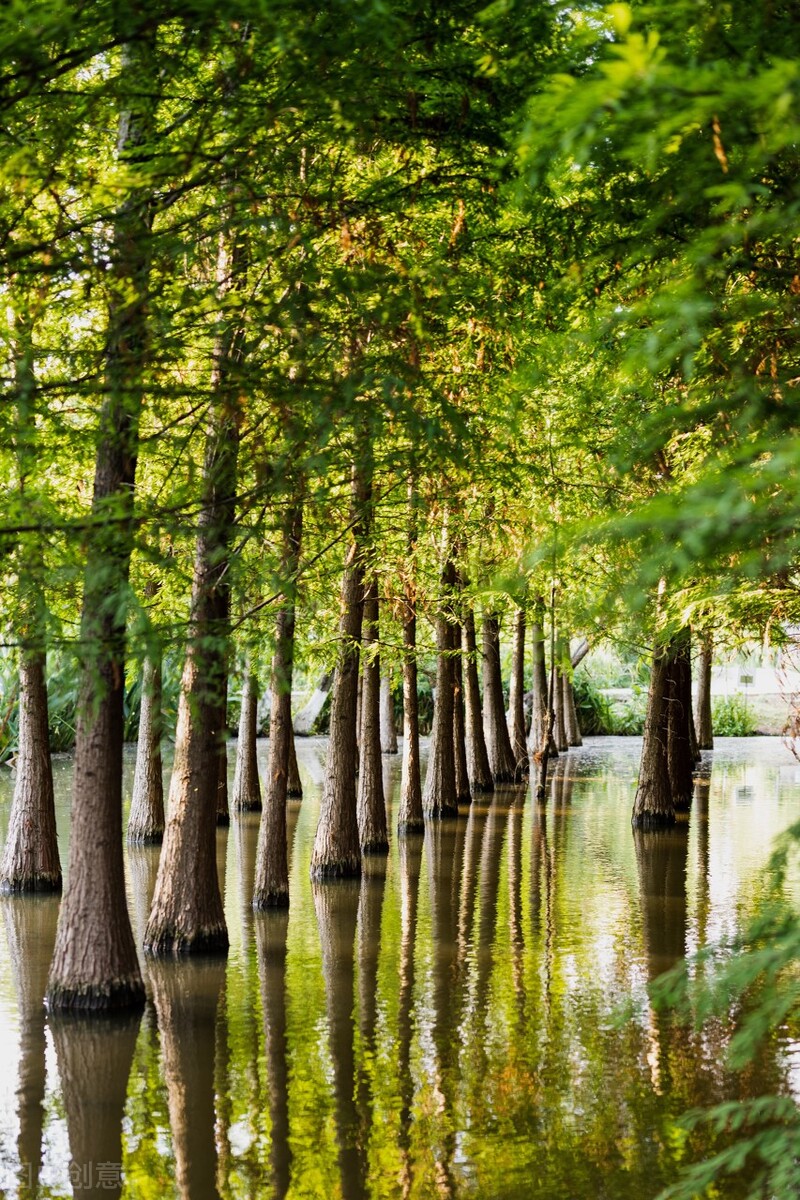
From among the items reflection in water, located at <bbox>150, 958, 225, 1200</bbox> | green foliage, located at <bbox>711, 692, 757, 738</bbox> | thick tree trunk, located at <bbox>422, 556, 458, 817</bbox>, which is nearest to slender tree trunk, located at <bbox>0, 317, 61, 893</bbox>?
reflection in water, located at <bbox>150, 958, 225, 1200</bbox>

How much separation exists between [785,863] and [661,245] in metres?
3.10

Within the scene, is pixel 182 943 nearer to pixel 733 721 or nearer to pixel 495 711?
pixel 495 711

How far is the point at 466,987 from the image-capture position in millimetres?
12391

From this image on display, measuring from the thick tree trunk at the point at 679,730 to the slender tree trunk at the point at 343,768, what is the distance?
896cm

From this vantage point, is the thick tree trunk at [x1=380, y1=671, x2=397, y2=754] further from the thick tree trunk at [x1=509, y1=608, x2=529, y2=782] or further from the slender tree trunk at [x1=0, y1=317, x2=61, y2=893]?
the slender tree trunk at [x1=0, y1=317, x2=61, y2=893]

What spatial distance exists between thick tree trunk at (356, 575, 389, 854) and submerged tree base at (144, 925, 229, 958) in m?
6.86

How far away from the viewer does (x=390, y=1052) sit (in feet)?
33.9

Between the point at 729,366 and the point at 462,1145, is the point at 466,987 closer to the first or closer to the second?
the point at 462,1145

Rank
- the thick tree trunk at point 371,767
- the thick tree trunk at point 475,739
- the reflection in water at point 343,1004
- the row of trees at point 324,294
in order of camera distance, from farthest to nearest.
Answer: the thick tree trunk at point 475,739 < the thick tree trunk at point 371,767 < the reflection in water at point 343,1004 < the row of trees at point 324,294

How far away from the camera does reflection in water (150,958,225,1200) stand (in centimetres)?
803

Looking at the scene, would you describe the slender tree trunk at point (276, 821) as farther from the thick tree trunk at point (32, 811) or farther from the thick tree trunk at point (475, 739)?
the thick tree trunk at point (475, 739)

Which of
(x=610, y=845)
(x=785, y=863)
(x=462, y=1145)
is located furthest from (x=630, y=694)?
(x=785, y=863)

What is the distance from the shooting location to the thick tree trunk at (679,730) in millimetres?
25812

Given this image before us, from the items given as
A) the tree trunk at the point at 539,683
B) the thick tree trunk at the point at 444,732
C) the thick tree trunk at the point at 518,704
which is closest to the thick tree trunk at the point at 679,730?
the tree trunk at the point at 539,683
